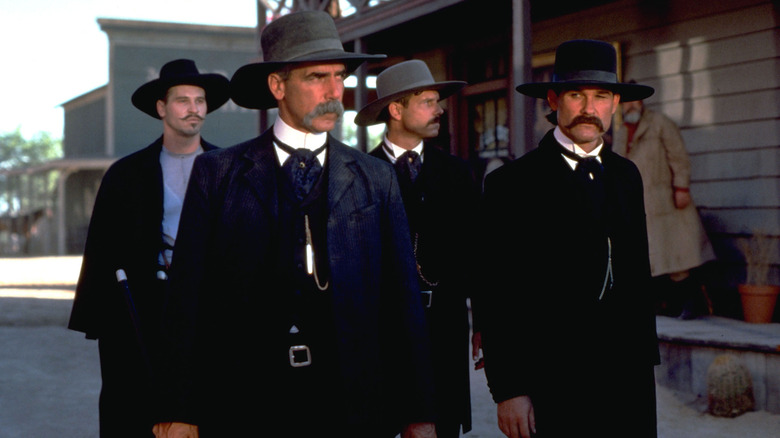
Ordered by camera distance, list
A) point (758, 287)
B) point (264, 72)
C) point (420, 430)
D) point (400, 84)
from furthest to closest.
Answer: point (758, 287) < point (400, 84) < point (264, 72) < point (420, 430)

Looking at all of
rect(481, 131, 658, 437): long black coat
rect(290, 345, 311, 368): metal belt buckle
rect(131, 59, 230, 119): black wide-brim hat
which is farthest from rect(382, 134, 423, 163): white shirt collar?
rect(290, 345, 311, 368): metal belt buckle

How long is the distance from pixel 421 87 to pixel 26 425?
12.8 feet

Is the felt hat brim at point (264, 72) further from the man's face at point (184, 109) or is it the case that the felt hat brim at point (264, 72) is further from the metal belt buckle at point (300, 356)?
the man's face at point (184, 109)

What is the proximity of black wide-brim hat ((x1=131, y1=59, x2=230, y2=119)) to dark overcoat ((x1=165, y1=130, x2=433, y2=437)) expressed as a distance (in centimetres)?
230

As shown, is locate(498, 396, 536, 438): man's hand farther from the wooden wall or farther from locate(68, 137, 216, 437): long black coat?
the wooden wall

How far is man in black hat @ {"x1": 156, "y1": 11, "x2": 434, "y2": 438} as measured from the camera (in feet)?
8.28

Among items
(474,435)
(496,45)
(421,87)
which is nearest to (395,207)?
(421,87)

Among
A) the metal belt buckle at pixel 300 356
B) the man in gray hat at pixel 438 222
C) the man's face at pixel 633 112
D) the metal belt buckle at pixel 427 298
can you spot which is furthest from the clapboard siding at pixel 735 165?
the metal belt buckle at pixel 300 356

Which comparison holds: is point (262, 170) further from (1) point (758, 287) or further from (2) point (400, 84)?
(1) point (758, 287)

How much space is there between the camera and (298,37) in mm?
2740

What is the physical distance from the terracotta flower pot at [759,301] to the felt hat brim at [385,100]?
330 centimetres

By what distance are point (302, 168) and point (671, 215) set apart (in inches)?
209

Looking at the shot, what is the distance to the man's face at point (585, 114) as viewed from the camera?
3068 mm

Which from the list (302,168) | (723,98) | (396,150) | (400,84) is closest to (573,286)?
(302,168)
